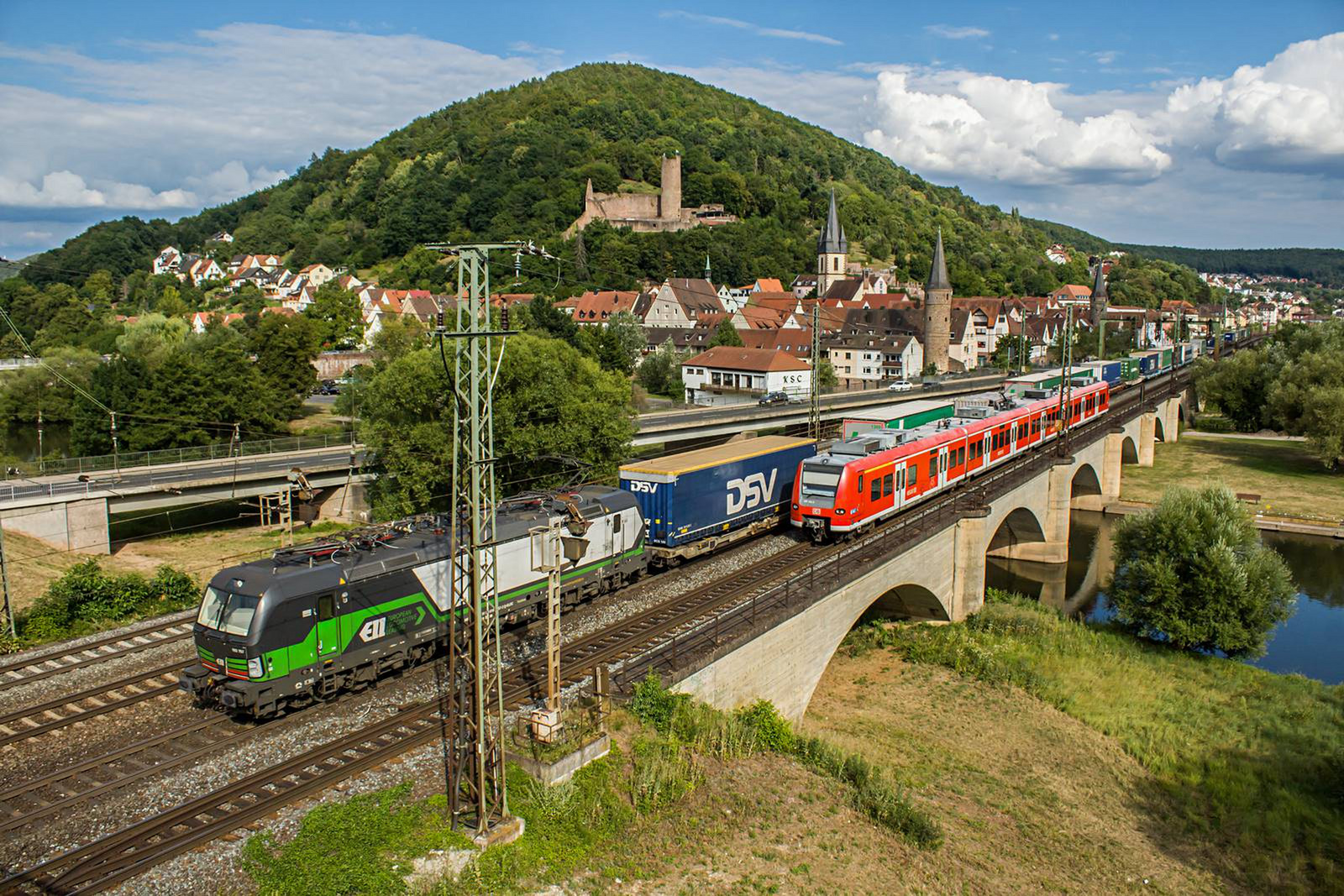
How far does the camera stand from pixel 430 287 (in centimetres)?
13912

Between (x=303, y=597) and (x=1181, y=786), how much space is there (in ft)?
68.4

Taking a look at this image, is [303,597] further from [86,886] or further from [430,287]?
[430,287]

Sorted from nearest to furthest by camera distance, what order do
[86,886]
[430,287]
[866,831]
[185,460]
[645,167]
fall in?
[86,886] < [866,831] < [185,460] < [430,287] < [645,167]

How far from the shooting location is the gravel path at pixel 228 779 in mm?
11820

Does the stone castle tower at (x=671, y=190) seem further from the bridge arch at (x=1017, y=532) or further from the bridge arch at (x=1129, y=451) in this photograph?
the bridge arch at (x=1017, y=532)

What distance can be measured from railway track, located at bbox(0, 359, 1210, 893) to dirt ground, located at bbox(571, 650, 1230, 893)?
4364mm

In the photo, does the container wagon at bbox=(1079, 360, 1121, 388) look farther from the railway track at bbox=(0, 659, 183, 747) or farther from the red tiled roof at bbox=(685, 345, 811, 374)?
the railway track at bbox=(0, 659, 183, 747)

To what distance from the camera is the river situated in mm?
32781

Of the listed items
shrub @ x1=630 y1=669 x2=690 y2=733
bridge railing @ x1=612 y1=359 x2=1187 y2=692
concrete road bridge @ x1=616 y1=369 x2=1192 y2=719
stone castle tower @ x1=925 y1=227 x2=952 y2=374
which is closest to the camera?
shrub @ x1=630 y1=669 x2=690 y2=733

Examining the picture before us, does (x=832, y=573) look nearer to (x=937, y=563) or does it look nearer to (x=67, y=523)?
(x=937, y=563)

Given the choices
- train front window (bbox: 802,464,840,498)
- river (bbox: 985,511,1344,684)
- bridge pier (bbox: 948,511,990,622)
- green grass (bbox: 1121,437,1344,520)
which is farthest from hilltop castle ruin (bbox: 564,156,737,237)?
train front window (bbox: 802,464,840,498)

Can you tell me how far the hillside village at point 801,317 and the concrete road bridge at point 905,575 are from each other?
23.8 metres

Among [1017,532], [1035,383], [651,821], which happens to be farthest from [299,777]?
[1035,383]

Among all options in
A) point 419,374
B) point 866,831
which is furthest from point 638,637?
point 419,374
